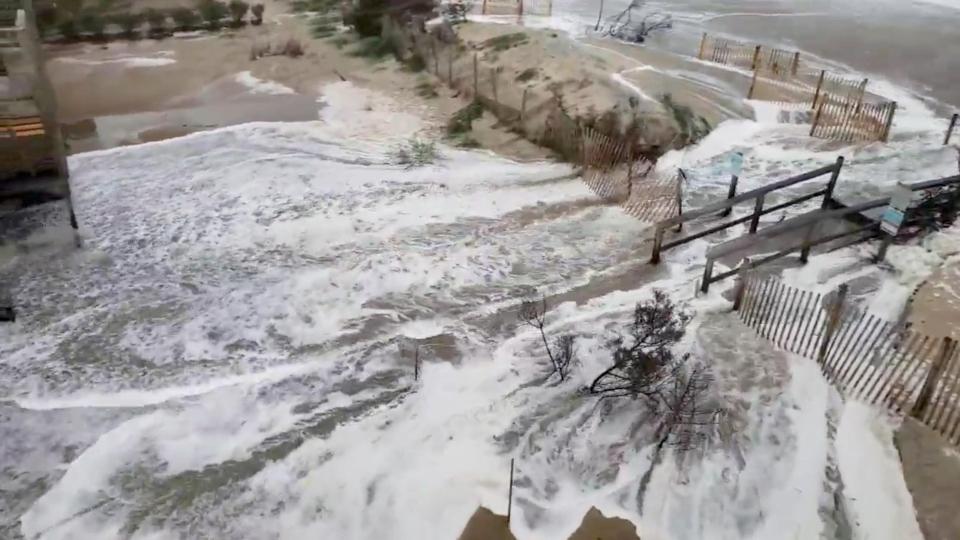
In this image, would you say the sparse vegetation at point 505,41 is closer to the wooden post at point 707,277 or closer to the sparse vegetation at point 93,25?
the wooden post at point 707,277

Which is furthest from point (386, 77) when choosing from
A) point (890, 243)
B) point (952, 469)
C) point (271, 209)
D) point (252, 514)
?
point (952, 469)


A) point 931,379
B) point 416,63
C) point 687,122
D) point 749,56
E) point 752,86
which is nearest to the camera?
point 931,379

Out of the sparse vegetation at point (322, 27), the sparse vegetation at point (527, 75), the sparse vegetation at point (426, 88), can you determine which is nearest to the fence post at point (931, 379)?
the sparse vegetation at point (527, 75)

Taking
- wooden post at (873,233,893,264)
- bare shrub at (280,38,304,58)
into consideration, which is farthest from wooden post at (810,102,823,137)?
bare shrub at (280,38,304,58)

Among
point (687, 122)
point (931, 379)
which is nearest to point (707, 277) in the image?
point (931, 379)

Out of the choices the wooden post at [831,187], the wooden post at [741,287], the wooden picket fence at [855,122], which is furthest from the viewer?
the wooden picket fence at [855,122]

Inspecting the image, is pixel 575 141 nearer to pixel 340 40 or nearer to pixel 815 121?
pixel 815 121

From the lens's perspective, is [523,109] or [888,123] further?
[523,109]
